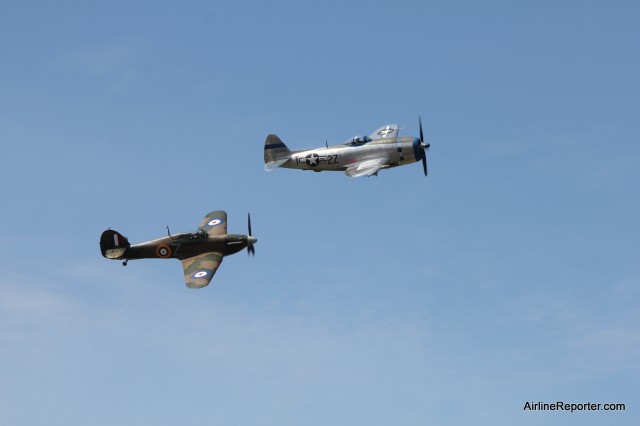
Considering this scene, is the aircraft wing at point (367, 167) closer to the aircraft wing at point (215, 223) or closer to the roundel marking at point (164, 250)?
the aircraft wing at point (215, 223)

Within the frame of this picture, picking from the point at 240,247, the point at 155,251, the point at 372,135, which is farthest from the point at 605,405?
the point at 372,135

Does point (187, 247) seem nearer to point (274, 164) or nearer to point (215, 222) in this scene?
point (215, 222)

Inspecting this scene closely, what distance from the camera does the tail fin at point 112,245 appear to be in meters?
77.8

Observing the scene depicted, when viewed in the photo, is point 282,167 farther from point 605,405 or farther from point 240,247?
point 605,405

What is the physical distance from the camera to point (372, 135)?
9469cm

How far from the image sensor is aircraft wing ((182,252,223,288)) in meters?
71.8

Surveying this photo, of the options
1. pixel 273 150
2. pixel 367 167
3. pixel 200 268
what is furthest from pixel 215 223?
pixel 273 150

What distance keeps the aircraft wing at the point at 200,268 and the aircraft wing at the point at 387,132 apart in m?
23.4

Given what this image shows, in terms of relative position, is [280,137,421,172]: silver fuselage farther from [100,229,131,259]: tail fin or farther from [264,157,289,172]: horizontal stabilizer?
[100,229,131,259]: tail fin

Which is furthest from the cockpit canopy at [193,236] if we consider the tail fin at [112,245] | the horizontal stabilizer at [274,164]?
the horizontal stabilizer at [274,164]

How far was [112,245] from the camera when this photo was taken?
77.9 metres

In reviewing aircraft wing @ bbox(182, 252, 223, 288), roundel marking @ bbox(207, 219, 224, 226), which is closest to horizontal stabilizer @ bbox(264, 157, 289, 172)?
roundel marking @ bbox(207, 219, 224, 226)

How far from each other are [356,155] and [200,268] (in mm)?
21152

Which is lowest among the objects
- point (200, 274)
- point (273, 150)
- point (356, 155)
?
point (200, 274)
